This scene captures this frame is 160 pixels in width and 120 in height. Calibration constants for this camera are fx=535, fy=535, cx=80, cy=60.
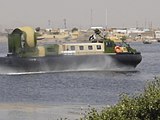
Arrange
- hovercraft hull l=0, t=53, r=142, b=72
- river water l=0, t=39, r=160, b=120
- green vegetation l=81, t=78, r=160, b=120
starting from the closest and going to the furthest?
1. green vegetation l=81, t=78, r=160, b=120
2. river water l=0, t=39, r=160, b=120
3. hovercraft hull l=0, t=53, r=142, b=72

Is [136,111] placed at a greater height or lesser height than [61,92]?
greater

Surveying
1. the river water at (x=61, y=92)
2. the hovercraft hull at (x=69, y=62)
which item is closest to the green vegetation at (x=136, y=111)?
the river water at (x=61, y=92)

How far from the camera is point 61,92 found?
36156 millimetres

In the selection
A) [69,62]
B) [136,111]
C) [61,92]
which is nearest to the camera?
[136,111]

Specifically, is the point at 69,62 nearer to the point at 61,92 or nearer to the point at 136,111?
the point at 61,92

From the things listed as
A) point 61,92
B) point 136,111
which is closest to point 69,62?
point 61,92

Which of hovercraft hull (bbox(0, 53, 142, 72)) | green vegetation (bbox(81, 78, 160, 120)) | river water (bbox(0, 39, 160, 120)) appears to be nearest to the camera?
green vegetation (bbox(81, 78, 160, 120))

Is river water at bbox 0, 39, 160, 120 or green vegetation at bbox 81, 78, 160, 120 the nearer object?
green vegetation at bbox 81, 78, 160, 120

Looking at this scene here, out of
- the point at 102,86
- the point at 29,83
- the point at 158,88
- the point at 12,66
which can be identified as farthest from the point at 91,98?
the point at 158,88

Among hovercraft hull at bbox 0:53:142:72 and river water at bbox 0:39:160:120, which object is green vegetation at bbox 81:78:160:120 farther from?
hovercraft hull at bbox 0:53:142:72

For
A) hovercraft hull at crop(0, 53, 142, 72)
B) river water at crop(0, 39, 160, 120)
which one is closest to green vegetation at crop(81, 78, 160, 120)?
river water at crop(0, 39, 160, 120)

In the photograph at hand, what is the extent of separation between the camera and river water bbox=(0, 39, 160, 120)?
2370 centimetres

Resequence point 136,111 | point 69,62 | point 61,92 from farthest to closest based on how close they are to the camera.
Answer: point 69,62 → point 61,92 → point 136,111

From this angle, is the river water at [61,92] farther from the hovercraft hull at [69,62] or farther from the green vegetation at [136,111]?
the green vegetation at [136,111]
